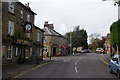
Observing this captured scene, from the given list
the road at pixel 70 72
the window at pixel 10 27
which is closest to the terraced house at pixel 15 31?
the window at pixel 10 27

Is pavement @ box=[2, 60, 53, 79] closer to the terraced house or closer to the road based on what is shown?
the road

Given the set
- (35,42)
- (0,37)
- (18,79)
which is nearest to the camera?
(18,79)

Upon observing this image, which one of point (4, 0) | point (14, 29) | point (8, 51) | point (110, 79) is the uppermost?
point (4, 0)

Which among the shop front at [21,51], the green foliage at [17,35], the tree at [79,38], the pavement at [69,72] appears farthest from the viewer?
the tree at [79,38]

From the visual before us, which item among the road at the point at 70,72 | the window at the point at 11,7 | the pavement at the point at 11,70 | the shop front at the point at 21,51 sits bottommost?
the road at the point at 70,72

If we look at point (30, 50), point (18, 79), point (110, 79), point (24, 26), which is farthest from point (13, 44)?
point (110, 79)

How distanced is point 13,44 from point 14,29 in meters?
1.84

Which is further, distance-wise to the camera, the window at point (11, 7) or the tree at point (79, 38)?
the tree at point (79, 38)

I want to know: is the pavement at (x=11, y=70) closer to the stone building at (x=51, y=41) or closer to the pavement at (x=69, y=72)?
the pavement at (x=69, y=72)

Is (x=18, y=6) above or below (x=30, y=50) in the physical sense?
above

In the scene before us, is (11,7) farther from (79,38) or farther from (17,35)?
(79,38)

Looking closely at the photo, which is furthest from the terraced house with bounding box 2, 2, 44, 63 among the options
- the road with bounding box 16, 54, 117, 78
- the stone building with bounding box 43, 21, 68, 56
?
the stone building with bounding box 43, 21, 68, 56

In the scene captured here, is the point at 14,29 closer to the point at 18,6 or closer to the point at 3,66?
the point at 18,6

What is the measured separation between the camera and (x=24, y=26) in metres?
27.4
